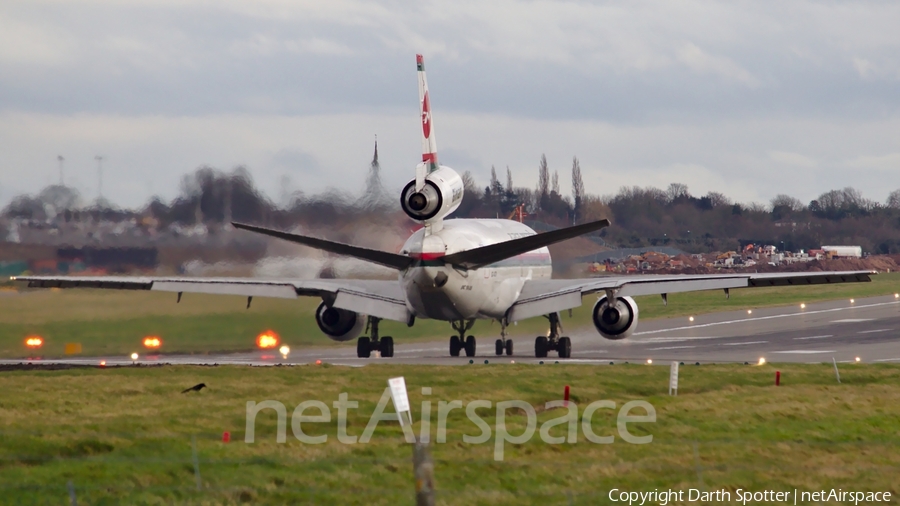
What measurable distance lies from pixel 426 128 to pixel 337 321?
9.02 meters

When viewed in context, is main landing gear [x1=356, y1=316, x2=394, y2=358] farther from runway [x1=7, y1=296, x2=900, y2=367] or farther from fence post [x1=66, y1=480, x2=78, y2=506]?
fence post [x1=66, y1=480, x2=78, y2=506]

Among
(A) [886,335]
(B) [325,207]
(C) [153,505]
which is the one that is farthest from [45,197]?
(A) [886,335]

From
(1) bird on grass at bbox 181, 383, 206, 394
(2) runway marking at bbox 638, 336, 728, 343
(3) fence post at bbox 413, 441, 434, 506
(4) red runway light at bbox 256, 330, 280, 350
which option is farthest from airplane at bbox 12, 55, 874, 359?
(3) fence post at bbox 413, 441, 434, 506

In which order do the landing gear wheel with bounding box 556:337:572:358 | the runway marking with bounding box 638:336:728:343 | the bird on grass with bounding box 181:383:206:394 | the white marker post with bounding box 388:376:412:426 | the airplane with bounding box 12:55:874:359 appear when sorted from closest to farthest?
1. the white marker post with bounding box 388:376:412:426
2. the bird on grass with bounding box 181:383:206:394
3. the airplane with bounding box 12:55:874:359
4. the landing gear wheel with bounding box 556:337:572:358
5. the runway marking with bounding box 638:336:728:343

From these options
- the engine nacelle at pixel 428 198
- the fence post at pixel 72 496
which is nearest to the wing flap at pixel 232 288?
the engine nacelle at pixel 428 198

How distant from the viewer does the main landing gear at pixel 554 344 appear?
45562 millimetres

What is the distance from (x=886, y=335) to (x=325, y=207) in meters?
25.8

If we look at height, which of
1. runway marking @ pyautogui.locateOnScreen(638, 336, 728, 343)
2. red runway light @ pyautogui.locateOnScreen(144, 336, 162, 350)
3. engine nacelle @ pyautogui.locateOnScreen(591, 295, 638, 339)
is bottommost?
runway marking @ pyautogui.locateOnScreen(638, 336, 728, 343)

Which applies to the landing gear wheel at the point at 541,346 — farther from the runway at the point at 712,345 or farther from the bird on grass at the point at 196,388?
the bird on grass at the point at 196,388

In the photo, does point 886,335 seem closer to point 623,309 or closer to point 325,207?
point 623,309

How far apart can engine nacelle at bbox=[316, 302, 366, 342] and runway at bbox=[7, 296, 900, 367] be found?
2.77ft

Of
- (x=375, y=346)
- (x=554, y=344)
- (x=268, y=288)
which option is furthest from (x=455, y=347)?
(x=268, y=288)

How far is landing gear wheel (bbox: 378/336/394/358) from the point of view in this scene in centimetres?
4628

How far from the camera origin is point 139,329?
152ft
